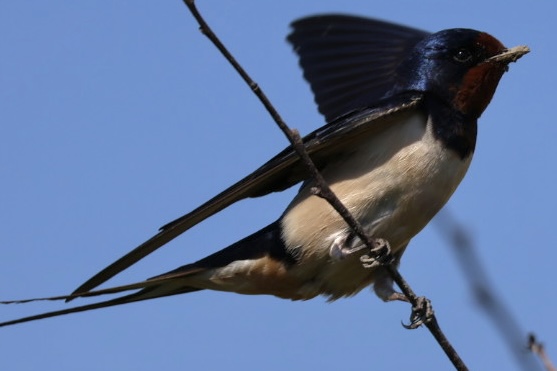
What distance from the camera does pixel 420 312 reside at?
274 cm

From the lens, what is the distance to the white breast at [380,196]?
289cm

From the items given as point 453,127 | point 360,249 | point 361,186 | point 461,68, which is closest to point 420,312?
point 360,249

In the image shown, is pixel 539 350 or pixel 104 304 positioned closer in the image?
pixel 539 350

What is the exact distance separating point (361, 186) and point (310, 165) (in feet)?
3.05

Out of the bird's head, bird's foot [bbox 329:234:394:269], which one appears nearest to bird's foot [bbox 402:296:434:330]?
bird's foot [bbox 329:234:394:269]

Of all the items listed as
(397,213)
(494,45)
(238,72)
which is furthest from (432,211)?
(238,72)

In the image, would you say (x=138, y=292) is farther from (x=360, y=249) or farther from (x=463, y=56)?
(x=463, y=56)

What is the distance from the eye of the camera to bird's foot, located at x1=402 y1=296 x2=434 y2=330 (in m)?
2.71

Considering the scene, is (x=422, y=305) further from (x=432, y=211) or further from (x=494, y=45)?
(x=494, y=45)

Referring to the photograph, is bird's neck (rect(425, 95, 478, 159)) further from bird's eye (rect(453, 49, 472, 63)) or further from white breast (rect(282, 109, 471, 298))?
bird's eye (rect(453, 49, 472, 63))

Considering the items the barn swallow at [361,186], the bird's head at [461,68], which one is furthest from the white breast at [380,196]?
the bird's head at [461,68]

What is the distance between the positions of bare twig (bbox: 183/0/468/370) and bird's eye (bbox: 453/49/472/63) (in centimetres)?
98

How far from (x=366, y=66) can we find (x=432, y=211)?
50.3 inches

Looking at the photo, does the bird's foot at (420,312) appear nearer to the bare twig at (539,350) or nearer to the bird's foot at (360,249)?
the bird's foot at (360,249)
